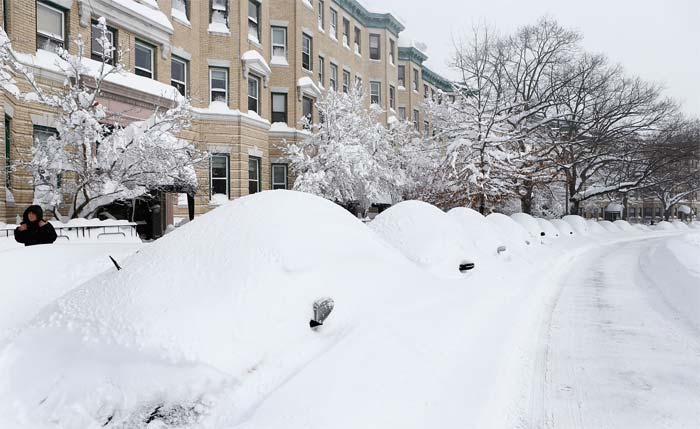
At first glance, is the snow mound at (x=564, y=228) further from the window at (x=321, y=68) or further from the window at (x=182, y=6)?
the window at (x=182, y=6)

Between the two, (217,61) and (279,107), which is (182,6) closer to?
(217,61)

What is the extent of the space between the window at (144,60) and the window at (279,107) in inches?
272

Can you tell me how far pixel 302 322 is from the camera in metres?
3.39

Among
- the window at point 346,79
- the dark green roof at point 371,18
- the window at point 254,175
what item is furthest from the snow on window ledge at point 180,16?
the dark green roof at point 371,18

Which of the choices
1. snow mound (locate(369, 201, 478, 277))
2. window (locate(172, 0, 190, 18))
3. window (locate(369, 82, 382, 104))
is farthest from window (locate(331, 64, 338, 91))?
snow mound (locate(369, 201, 478, 277))

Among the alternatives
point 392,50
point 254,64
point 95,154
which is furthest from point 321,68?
point 95,154

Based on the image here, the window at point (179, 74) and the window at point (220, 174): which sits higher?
the window at point (179, 74)

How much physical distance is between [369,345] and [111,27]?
1495 centimetres

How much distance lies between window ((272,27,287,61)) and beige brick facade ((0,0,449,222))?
132 mm

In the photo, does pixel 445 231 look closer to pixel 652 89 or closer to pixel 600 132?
pixel 600 132

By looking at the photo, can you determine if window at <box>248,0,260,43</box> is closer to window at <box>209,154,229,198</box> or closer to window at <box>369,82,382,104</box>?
window at <box>209,154,229,198</box>

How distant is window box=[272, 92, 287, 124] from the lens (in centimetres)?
2228

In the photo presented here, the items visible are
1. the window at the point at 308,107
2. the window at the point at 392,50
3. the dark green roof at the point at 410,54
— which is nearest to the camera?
the window at the point at 308,107

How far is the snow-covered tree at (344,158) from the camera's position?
58.9 feet
